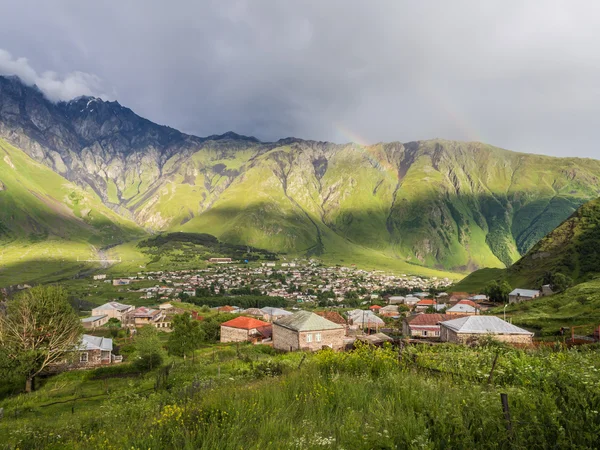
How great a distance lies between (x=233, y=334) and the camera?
5247 cm

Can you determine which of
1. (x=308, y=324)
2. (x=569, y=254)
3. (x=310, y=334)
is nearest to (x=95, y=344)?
(x=308, y=324)

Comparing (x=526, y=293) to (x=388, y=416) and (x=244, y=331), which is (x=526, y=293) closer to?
(x=244, y=331)

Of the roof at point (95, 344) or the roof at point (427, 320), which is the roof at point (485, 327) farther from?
the roof at point (95, 344)

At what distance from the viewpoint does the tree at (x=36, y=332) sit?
28.2 meters

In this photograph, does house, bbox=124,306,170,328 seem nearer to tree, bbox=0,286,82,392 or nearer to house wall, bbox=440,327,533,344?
tree, bbox=0,286,82,392

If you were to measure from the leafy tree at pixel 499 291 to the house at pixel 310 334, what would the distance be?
63246 mm

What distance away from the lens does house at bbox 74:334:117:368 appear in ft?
127

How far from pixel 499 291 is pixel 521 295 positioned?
25.1 feet

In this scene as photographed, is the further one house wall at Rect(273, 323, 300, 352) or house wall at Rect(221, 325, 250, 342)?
house wall at Rect(221, 325, 250, 342)

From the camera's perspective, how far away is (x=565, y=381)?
224 inches

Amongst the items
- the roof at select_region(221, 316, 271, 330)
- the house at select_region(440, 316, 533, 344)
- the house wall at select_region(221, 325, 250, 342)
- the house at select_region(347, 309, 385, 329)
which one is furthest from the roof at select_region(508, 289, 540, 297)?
the house wall at select_region(221, 325, 250, 342)

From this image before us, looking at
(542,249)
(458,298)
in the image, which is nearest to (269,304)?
(458,298)

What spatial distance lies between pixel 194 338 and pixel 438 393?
117 ft

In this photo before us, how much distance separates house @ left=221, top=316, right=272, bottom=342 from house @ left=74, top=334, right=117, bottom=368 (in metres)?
15.4
